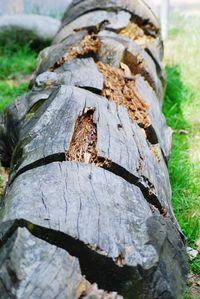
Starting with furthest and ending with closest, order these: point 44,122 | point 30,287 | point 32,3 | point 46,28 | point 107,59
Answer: point 32,3, point 46,28, point 107,59, point 44,122, point 30,287

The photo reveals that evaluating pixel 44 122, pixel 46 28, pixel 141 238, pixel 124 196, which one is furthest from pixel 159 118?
pixel 46 28

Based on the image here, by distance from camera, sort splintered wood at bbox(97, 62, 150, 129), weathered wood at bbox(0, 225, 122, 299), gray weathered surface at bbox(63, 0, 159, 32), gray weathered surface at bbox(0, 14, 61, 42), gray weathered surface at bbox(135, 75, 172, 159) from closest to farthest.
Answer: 1. weathered wood at bbox(0, 225, 122, 299)
2. splintered wood at bbox(97, 62, 150, 129)
3. gray weathered surface at bbox(135, 75, 172, 159)
4. gray weathered surface at bbox(63, 0, 159, 32)
5. gray weathered surface at bbox(0, 14, 61, 42)

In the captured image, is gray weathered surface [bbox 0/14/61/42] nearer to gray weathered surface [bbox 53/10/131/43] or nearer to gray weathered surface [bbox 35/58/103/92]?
gray weathered surface [bbox 53/10/131/43]

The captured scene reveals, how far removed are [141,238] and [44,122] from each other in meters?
1.10

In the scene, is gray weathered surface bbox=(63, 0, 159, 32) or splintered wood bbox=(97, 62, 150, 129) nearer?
splintered wood bbox=(97, 62, 150, 129)

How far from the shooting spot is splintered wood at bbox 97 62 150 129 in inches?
139

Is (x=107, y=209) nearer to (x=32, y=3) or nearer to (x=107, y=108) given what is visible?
(x=107, y=108)

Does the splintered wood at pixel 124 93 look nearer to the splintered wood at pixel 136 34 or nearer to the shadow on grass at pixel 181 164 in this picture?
the shadow on grass at pixel 181 164

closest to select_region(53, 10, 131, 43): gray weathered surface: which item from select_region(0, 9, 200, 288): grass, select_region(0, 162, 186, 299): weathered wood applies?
select_region(0, 9, 200, 288): grass

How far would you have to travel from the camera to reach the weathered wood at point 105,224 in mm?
2172

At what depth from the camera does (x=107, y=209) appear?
7.77 ft

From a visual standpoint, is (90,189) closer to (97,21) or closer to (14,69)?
(97,21)

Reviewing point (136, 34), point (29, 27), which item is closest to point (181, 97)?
point (136, 34)

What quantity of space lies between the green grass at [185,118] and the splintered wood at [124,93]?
0.75 meters
